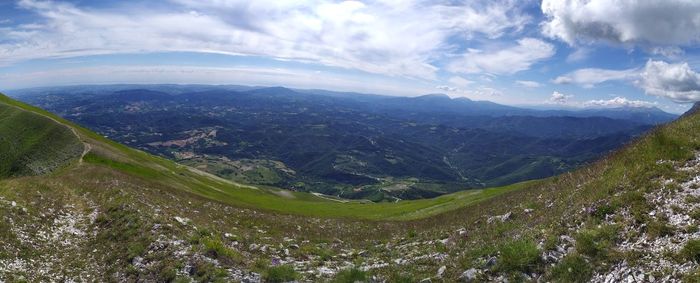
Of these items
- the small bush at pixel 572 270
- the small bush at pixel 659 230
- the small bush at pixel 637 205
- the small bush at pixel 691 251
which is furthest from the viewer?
the small bush at pixel 637 205

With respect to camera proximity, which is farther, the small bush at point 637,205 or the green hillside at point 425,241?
the small bush at point 637,205

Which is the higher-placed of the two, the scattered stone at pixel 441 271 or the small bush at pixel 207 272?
the scattered stone at pixel 441 271

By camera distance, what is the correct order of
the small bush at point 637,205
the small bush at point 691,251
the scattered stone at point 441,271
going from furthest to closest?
the scattered stone at point 441,271
the small bush at point 637,205
the small bush at point 691,251

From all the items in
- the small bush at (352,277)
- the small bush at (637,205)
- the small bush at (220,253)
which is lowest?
the small bush at (220,253)

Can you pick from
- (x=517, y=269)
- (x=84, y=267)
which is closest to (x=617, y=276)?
(x=517, y=269)

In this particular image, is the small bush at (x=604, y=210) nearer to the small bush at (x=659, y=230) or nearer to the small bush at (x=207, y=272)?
the small bush at (x=659, y=230)

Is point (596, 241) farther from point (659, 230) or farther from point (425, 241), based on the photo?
point (425, 241)

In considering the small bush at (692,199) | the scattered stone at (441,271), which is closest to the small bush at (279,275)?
the scattered stone at (441,271)
